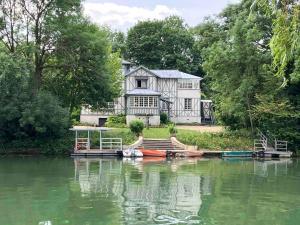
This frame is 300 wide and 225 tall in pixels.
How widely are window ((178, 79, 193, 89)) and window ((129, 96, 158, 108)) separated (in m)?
6.76

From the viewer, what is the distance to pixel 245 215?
15523mm

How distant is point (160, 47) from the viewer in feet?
253

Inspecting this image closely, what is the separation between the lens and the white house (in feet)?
178

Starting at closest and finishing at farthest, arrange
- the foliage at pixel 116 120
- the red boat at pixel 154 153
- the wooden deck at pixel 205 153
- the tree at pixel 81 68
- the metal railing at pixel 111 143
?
the wooden deck at pixel 205 153, the red boat at pixel 154 153, the metal railing at pixel 111 143, the tree at pixel 81 68, the foliage at pixel 116 120

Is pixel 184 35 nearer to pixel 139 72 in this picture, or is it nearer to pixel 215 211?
pixel 139 72

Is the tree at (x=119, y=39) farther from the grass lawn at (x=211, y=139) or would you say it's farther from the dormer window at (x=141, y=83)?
the grass lawn at (x=211, y=139)

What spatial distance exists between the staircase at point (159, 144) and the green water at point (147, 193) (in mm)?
5689

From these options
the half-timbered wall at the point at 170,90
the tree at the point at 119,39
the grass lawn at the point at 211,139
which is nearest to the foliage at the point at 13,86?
the grass lawn at the point at 211,139

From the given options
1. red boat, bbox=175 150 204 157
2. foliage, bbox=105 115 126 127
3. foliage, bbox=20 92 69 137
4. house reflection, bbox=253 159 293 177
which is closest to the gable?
foliage, bbox=105 115 126 127

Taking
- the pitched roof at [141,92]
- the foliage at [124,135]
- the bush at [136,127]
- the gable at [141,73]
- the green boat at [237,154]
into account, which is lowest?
the green boat at [237,154]

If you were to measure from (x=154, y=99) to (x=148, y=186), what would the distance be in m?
33.0

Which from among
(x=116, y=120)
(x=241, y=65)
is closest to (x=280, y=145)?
(x=241, y=65)

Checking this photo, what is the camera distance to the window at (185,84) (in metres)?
60.1

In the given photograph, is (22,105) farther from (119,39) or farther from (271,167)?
(119,39)
